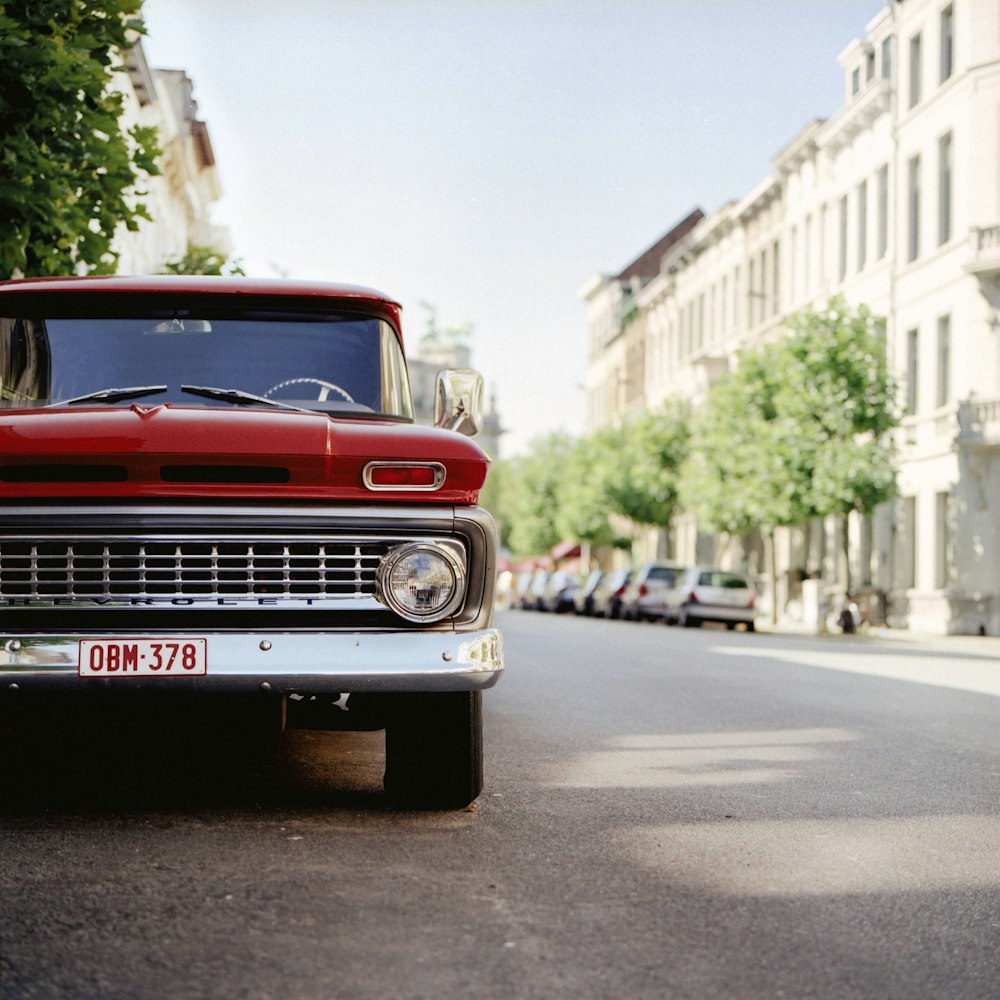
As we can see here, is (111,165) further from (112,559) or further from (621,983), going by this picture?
(621,983)

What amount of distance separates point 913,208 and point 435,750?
39.6 meters

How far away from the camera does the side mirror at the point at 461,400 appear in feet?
25.7

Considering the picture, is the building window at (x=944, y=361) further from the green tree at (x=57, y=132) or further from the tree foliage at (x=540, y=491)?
the tree foliage at (x=540, y=491)

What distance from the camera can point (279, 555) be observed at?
6.49 metres

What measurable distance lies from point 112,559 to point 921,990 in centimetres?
319

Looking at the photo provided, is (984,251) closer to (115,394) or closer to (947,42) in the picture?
(947,42)

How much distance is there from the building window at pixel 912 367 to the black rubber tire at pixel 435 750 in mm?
36803

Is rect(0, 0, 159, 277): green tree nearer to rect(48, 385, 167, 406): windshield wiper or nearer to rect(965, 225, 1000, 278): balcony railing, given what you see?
rect(48, 385, 167, 406): windshield wiper

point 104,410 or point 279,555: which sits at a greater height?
point 104,410

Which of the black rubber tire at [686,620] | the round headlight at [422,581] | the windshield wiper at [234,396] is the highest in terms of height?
the windshield wiper at [234,396]

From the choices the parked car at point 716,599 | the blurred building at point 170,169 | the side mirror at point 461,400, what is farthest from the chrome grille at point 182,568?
the blurred building at point 170,169

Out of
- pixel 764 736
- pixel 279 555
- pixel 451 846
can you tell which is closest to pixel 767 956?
pixel 451 846

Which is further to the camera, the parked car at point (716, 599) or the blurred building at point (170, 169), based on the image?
the blurred building at point (170, 169)

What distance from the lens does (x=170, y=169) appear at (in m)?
51.9
